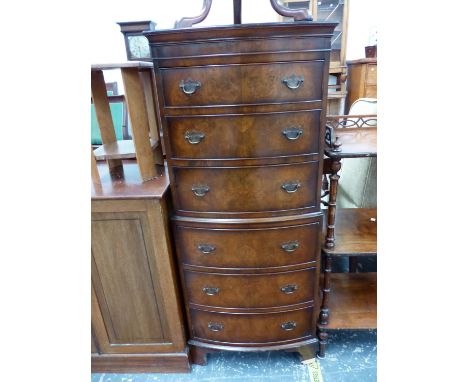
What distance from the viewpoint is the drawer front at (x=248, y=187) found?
107cm

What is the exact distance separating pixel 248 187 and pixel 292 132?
25 centimetres

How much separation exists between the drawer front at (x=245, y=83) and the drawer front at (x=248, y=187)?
238 millimetres

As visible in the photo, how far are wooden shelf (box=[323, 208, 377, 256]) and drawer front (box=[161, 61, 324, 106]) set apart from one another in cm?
66

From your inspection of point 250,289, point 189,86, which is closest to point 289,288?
point 250,289

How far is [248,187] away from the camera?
1.09 meters

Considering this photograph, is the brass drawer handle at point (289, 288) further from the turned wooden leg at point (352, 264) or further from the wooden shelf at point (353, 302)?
the turned wooden leg at point (352, 264)

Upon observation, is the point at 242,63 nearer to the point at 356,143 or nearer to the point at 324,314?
the point at 356,143

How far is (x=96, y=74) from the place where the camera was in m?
1.24
